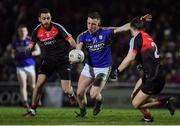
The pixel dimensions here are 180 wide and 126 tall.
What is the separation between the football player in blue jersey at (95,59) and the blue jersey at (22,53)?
510 centimetres

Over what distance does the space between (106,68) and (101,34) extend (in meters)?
0.83

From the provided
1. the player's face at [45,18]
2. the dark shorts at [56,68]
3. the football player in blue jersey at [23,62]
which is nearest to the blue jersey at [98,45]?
the dark shorts at [56,68]

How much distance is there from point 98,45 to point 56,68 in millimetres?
1245

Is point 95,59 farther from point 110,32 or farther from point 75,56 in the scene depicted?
point 75,56

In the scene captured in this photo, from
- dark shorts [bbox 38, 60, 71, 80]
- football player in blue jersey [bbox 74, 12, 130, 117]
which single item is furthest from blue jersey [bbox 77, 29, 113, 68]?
dark shorts [bbox 38, 60, 71, 80]

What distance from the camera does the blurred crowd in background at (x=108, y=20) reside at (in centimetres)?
2338

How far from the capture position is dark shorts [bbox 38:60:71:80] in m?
15.1

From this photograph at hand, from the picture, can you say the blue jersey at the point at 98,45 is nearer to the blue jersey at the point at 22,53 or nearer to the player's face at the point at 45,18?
the player's face at the point at 45,18

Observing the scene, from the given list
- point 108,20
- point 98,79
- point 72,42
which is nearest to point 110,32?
point 72,42

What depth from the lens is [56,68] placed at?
15188 millimetres

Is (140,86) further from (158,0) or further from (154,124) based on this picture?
(158,0)

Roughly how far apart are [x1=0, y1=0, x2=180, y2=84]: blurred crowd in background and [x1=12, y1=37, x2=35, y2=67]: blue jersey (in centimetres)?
347

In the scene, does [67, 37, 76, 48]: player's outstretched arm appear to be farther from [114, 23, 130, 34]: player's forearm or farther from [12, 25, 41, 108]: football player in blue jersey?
[12, 25, 41, 108]: football player in blue jersey

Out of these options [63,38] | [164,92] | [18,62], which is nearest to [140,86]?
[63,38]
